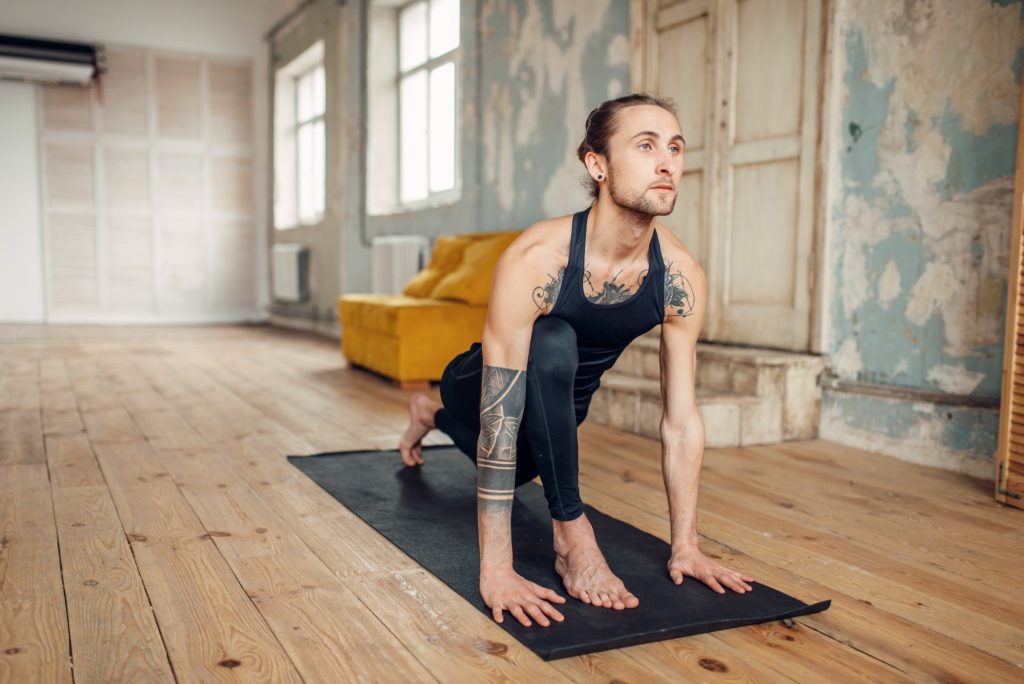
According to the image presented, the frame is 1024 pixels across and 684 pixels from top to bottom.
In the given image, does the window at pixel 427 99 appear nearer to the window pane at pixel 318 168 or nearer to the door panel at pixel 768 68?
the window pane at pixel 318 168

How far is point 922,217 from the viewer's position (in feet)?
9.96

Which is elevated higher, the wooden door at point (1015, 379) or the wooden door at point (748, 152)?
the wooden door at point (748, 152)

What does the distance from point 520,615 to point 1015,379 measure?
1.67m

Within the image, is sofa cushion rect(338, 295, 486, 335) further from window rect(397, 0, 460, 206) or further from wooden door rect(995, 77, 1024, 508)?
wooden door rect(995, 77, 1024, 508)

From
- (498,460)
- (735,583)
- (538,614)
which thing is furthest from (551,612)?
(735,583)

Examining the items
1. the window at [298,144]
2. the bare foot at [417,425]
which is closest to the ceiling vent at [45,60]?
the window at [298,144]

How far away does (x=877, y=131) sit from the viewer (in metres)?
3.18

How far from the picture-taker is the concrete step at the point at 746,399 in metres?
3.28

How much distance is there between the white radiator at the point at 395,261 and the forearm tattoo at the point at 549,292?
482 centimetres

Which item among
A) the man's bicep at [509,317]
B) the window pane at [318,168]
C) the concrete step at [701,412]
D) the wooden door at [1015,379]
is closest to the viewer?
the man's bicep at [509,317]

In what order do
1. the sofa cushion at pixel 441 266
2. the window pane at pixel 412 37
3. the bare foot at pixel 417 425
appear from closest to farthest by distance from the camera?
1. the bare foot at pixel 417 425
2. the sofa cushion at pixel 441 266
3. the window pane at pixel 412 37

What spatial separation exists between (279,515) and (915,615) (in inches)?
60.1

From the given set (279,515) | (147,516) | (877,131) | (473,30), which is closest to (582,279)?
(279,515)

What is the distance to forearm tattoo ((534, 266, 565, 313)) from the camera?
5.63ft
